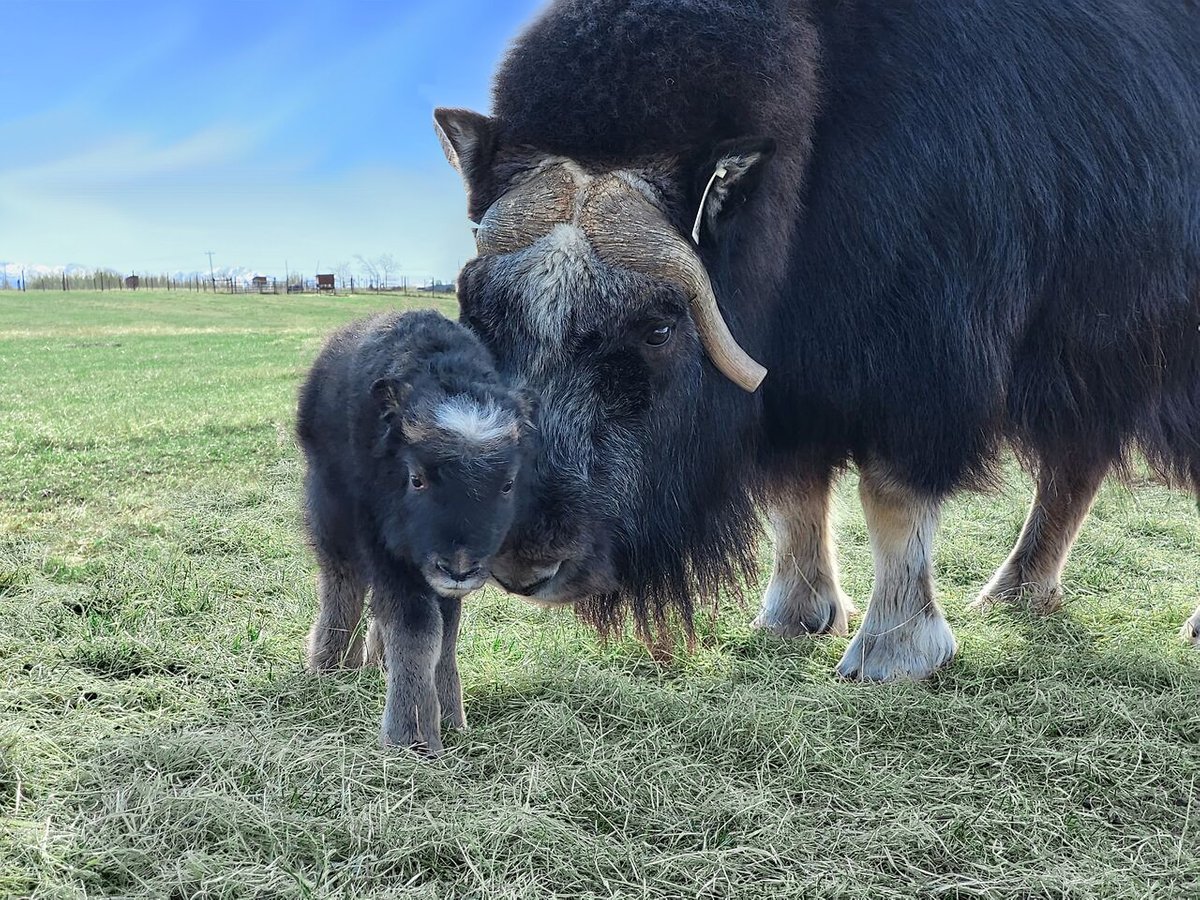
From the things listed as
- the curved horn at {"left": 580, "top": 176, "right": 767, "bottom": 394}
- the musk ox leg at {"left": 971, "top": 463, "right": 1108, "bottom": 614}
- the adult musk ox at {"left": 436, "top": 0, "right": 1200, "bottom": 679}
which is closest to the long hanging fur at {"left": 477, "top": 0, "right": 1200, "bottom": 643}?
the adult musk ox at {"left": 436, "top": 0, "right": 1200, "bottom": 679}

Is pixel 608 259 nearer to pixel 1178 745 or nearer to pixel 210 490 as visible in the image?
pixel 1178 745

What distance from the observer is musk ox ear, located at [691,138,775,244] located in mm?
2416

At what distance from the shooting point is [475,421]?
6.94 ft

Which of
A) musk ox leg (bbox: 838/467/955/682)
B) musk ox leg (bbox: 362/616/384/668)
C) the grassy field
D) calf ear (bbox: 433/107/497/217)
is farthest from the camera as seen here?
musk ox leg (bbox: 838/467/955/682)

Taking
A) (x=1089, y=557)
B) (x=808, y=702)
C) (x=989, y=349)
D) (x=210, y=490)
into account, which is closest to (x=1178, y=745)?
(x=808, y=702)

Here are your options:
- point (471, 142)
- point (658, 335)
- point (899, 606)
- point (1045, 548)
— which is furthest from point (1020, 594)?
point (471, 142)

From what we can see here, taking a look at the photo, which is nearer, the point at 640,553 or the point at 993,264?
the point at 640,553

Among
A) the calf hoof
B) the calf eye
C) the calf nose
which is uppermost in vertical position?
the calf eye

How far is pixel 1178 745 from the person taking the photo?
8.93 ft

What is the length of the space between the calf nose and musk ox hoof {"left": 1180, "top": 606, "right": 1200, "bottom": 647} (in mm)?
2892

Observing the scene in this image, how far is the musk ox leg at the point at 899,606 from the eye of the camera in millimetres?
3186

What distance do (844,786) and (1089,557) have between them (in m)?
2.84

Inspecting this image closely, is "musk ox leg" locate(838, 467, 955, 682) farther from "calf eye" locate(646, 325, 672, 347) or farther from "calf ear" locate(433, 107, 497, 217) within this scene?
"calf ear" locate(433, 107, 497, 217)

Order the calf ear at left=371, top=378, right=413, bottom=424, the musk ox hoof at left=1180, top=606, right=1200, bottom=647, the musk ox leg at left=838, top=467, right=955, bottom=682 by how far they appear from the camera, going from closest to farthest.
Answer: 1. the calf ear at left=371, top=378, right=413, bottom=424
2. the musk ox leg at left=838, top=467, right=955, bottom=682
3. the musk ox hoof at left=1180, top=606, right=1200, bottom=647
